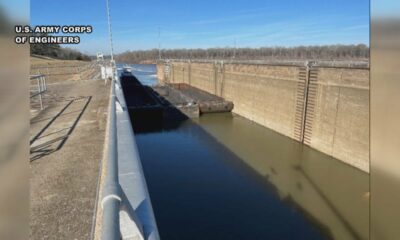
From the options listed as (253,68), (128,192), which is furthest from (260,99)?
(128,192)

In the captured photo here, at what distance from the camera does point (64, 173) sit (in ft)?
15.6

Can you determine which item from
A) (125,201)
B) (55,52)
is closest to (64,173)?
(125,201)

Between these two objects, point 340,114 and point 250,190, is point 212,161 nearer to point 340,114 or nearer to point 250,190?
point 250,190

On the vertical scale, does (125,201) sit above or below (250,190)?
above

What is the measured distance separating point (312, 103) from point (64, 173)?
19.0 meters

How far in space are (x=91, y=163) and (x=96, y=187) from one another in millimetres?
1013

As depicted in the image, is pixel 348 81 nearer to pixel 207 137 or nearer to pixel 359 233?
pixel 359 233

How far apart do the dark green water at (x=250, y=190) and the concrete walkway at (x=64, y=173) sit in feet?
16.3

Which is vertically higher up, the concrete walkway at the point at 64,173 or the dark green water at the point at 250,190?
the concrete walkway at the point at 64,173

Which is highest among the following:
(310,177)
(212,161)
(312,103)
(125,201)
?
(125,201)

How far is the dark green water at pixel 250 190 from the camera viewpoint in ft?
36.1

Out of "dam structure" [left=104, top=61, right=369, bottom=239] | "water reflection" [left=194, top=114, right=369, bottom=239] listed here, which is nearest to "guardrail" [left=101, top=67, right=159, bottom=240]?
"dam structure" [left=104, top=61, right=369, bottom=239]

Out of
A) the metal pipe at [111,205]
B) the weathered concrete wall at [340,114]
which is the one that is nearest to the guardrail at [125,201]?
the metal pipe at [111,205]

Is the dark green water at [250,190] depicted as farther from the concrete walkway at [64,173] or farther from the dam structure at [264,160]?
the concrete walkway at [64,173]
